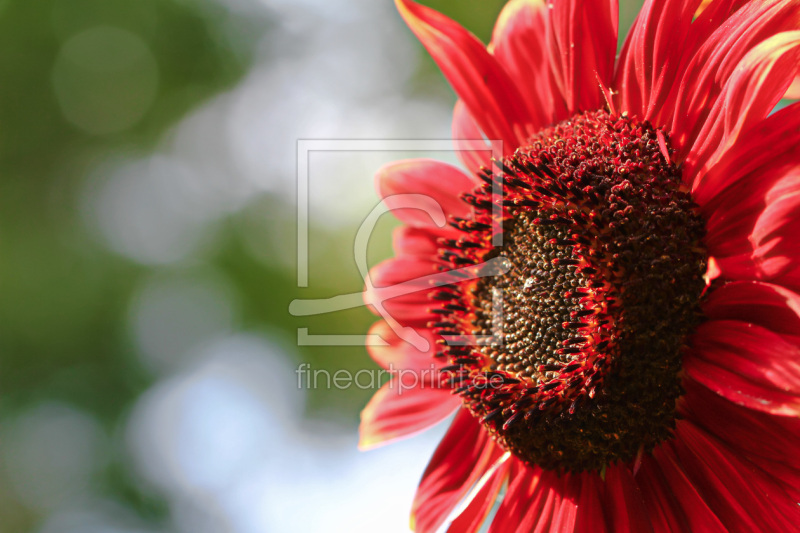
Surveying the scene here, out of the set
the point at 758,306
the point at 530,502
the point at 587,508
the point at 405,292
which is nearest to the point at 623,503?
the point at 587,508

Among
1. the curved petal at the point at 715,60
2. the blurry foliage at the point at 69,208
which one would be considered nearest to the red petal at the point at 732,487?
the curved petal at the point at 715,60

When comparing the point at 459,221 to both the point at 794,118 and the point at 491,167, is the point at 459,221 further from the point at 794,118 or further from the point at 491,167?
the point at 794,118

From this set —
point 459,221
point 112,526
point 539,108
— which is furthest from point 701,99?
point 112,526

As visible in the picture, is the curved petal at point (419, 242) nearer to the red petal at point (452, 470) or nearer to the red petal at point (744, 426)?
the red petal at point (452, 470)

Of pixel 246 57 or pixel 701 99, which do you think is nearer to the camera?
pixel 701 99

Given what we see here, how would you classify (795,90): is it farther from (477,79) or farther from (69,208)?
(69,208)

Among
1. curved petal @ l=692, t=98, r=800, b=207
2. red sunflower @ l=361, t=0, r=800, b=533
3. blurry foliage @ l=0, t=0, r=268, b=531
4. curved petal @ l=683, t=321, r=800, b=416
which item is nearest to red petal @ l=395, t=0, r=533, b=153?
red sunflower @ l=361, t=0, r=800, b=533
